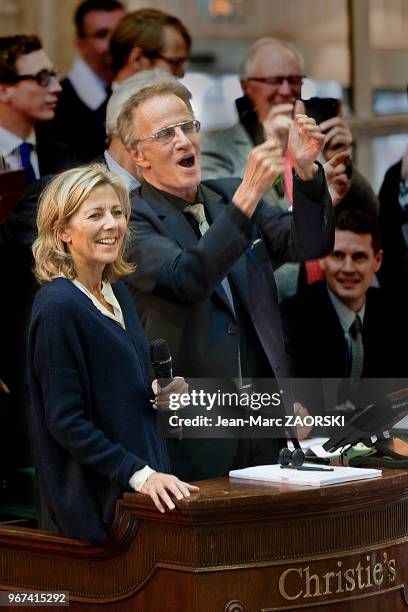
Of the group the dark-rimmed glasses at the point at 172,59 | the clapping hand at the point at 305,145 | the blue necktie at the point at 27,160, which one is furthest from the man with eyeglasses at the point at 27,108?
the clapping hand at the point at 305,145

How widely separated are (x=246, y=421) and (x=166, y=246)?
0.58 metres

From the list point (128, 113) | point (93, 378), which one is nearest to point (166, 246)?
point (128, 113)

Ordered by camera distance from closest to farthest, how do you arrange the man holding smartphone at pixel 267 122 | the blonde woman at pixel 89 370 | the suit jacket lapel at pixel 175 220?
the blonde woman at pixel 89 370 → the suit jacket lapel at pixel 175 220 → the man holding smartphone at pixel 267 122

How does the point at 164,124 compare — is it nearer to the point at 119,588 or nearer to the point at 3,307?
the point at 3,307

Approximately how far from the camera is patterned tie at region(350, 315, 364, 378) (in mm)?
4480

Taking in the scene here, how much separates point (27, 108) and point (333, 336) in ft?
4.33

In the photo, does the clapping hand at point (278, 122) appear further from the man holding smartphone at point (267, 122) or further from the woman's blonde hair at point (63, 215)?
the woman's blonde hair at point (63, 215)

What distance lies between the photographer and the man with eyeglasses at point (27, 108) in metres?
4.34

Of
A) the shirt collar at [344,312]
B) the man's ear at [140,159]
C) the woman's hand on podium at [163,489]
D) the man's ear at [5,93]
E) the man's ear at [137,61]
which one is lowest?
the woman's hand on podium at [163,489]

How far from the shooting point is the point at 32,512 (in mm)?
4453

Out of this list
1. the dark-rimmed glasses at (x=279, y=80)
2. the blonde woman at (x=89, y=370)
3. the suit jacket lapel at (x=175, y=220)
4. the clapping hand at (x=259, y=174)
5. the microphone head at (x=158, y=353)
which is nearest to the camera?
the blonde woman at (x=89, y=370)

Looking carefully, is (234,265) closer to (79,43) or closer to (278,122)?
(278,122)

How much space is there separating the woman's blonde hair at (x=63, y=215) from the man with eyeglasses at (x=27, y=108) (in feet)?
2.84

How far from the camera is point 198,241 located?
386cm
